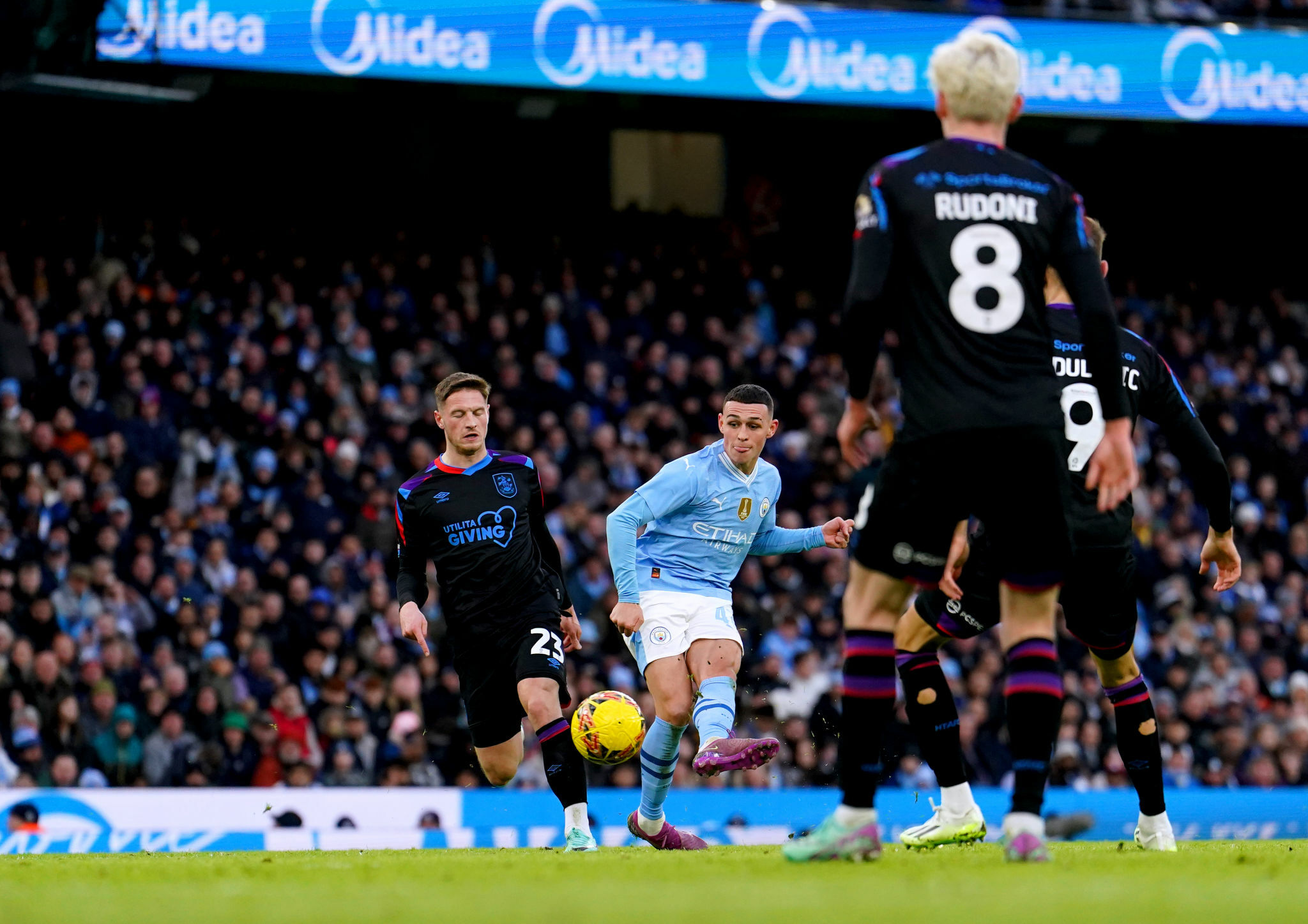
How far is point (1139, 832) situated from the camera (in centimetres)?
778

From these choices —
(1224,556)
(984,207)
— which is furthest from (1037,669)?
(1224,556)

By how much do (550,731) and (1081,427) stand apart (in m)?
3.30

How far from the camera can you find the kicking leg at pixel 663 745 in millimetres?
8906

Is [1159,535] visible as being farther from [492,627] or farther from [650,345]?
[492,627]

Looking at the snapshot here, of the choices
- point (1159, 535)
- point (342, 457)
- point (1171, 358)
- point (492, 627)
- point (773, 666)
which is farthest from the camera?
point (1171, 358)

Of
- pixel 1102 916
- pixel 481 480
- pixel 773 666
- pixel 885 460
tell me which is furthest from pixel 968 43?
pixel 773 666

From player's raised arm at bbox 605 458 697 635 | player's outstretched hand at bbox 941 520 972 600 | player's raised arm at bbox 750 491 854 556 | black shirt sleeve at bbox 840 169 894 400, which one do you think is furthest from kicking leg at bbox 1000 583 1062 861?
player's raised arm at bbox 750 491 854 556

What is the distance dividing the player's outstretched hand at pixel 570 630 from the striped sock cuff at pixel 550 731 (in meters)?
0.58

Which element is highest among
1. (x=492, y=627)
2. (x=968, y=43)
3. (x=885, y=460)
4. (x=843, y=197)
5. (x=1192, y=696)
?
(x=843, y=197)

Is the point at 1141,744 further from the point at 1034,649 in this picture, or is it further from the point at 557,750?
the point at 557,750

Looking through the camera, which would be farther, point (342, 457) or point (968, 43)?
point (342, 457)

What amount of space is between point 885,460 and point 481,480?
427cm

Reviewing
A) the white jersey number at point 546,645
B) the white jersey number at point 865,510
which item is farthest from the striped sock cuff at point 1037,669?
A: the white jersey number at point 546,645

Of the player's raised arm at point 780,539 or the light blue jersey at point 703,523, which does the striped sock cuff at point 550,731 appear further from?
the player's raised arm at point 780,539
